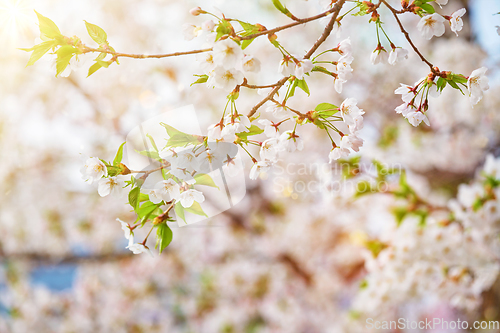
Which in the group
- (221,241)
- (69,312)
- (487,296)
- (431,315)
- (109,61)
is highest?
(109,61)

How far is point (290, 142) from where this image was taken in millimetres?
599

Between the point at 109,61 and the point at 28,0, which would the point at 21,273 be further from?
the point at 109,61

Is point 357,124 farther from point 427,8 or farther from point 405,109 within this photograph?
→ point 427,8

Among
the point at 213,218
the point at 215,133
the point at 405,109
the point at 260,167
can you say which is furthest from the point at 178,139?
the point at 213,218

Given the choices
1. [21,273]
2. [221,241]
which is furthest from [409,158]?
[21,273]

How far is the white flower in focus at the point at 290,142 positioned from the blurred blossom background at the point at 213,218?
65.3 inches

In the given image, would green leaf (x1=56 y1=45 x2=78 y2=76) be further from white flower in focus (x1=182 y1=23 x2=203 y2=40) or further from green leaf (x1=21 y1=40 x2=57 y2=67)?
white flower in focus (x1=182 y1=23 x2=203 y2=40)

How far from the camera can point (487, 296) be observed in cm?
339

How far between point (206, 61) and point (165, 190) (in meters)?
0.24

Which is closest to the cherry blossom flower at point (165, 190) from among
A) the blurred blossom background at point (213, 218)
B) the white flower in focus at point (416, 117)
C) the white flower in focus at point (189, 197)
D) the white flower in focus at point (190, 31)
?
the white flower in focus at point (189, 197)

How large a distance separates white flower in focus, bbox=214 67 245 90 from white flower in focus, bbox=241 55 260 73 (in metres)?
0.01

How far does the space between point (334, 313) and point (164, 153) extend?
170 inches

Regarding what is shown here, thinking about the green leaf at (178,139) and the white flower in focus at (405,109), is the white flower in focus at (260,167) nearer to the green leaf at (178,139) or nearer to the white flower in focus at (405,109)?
the green leaf at (178,139)

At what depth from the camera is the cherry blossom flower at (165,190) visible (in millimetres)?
561
